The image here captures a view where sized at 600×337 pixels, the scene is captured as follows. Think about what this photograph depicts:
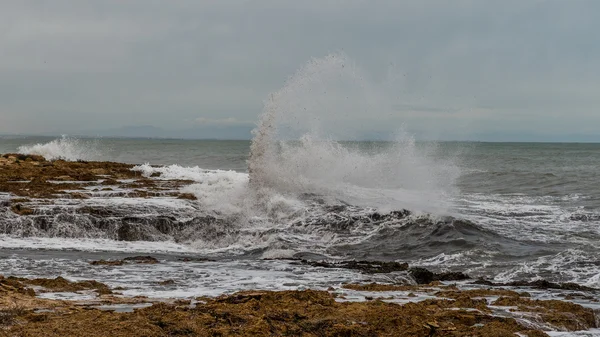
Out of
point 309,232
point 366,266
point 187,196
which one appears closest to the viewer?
point 366,266

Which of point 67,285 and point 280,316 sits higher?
point 280,316

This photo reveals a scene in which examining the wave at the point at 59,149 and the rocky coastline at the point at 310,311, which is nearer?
the rocky coastline at the point at 310,311

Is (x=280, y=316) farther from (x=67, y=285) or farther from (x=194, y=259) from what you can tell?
(x=194, y=259)

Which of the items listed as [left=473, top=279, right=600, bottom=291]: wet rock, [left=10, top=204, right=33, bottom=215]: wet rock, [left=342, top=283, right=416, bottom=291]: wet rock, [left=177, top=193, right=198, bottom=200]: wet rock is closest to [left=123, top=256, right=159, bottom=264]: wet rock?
[left=342, top=283, right=416, bottom=291]: wet rock

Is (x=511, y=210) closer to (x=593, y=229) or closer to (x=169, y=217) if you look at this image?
(x=593, y=229)

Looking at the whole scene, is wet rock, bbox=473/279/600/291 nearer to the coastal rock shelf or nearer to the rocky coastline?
the rocky coastline

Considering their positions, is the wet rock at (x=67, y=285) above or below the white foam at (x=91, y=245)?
above

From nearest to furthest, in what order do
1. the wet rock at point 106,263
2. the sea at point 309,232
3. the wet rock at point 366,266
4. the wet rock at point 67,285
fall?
the wet rock at point 67,285
the sea at point 309,232
the wet rock at point 106,263
the wet rock at point 366,266

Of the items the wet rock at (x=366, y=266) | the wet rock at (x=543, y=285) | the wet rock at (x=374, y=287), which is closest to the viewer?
the wet rock at (x=374, y=287)

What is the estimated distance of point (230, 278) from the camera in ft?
31.1

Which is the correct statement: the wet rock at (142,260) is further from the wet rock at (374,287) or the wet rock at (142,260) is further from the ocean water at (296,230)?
the wet rock at (374,287)

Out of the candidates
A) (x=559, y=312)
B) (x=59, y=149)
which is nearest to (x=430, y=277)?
(x=559, y=312)

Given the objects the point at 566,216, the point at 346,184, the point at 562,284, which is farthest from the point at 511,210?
the point at 562,284

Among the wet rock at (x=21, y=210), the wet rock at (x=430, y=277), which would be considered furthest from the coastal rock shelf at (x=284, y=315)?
the wet rock at (x=21, y=210)
